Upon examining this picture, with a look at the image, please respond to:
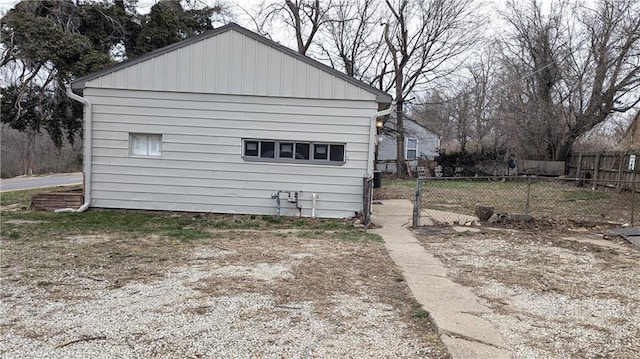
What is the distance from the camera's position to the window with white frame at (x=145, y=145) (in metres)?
9.44

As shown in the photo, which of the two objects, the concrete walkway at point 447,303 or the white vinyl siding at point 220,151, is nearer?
the concrete walkway at point 447,303

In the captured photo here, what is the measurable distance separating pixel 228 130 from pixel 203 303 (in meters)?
5.91

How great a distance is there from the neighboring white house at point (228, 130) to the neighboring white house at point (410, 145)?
1725 cm

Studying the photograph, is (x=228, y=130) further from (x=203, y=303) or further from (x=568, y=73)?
(x=568, y=73)

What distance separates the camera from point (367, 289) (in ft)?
14.6

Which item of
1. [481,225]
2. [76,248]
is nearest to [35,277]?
[76,248]

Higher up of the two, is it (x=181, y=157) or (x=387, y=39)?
(x=387, y=39)

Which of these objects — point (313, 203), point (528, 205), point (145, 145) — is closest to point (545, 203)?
point (528, 205)

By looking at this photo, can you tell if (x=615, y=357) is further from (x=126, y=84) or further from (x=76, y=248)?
(x=126, y=84)

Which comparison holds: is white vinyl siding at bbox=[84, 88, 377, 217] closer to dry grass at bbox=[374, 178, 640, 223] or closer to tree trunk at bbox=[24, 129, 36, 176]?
dry grass at bbox=[374, 178, 640, 223]

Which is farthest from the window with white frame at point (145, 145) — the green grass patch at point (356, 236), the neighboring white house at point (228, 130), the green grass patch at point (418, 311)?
the green grass patch at point (418, 311)

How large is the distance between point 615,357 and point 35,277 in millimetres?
5416

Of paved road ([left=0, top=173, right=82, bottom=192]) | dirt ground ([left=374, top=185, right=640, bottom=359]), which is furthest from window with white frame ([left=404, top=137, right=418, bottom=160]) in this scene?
dirt ground ([left=374, top=185, right=640, bottom=359])

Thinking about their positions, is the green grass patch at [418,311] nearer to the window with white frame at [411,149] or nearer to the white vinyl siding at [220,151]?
the white vinyl siding at [220,151]
